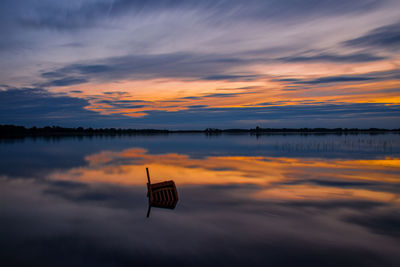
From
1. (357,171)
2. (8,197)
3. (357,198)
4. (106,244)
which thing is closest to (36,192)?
(8,197)

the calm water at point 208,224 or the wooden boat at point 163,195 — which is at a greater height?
the wooden boat at point 163,195

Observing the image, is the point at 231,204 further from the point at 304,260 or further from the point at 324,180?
the point at 324,180

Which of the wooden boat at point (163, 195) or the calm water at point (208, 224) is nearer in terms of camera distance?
the calm water at point (208, 224)

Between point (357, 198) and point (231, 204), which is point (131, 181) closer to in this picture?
point (231, 204)

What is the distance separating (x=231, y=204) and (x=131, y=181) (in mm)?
8654

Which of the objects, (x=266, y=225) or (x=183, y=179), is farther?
(x=183, y=179)

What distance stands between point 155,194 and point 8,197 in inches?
307

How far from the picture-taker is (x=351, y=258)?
7574 mm

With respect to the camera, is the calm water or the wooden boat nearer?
the calm water

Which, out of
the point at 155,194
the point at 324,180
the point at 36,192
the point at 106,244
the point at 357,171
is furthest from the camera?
the point at 357,171

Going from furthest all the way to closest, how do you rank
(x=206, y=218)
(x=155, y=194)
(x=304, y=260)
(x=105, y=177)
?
(x=105, y=177)
(x=155, y=194)
(x=206, y=218)
(x=304, y=260)

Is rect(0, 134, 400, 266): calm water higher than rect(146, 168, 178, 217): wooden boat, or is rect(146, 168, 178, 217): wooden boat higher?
rect(146, 168, 178, 217): wooden boat

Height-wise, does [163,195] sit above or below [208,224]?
above

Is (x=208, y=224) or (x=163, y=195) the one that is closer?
(x=208, y=224)
